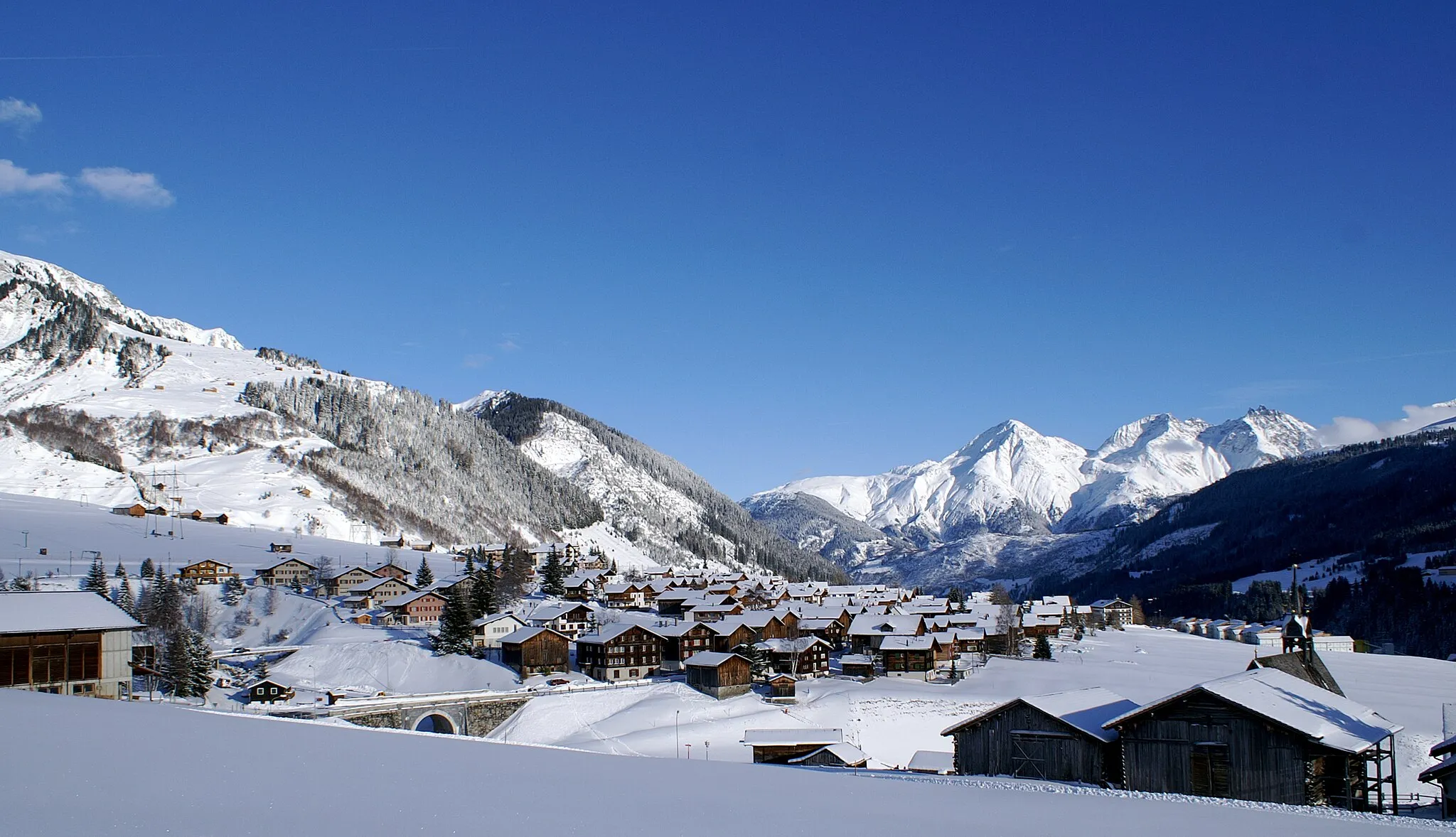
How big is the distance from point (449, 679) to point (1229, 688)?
52795 millimetres

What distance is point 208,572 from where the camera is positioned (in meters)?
91.6

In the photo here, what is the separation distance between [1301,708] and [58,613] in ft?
104

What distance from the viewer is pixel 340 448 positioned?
170 meters

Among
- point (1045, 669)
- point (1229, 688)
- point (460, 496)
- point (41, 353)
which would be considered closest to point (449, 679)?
point (1045, 669)

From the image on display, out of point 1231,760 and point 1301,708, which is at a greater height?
point 1301,708

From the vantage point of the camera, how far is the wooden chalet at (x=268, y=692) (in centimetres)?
5438

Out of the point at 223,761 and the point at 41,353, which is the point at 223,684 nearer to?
the point at 223,761

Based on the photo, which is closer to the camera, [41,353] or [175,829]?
[175,829]

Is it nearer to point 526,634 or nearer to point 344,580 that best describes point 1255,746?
point 526,634

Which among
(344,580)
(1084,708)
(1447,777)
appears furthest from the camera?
(344,580)

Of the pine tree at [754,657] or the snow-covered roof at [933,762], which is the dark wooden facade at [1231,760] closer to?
the snow-covered roof at [933,762]

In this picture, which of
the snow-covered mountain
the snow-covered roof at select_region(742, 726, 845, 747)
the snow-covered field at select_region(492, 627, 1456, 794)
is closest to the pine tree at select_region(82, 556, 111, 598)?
the snow-covered field at select_region(492, 627, 1456, 794)

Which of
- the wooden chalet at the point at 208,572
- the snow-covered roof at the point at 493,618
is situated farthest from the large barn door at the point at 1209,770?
the wooden chalet at the point at 208,572

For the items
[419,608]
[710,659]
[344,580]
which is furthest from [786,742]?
[344,580]
